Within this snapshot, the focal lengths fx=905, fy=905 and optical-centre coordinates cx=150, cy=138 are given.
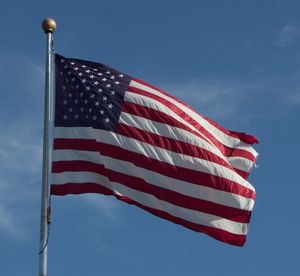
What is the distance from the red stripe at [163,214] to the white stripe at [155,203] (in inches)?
2.9

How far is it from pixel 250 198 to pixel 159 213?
7.51 ft

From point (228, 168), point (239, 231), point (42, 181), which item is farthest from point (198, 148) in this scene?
point (42, 181)

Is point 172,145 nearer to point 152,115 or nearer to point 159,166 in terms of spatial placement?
point 159,166

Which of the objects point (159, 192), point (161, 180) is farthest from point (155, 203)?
point (161, 180)

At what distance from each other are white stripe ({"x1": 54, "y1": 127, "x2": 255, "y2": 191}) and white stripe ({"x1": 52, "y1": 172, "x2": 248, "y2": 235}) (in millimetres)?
938

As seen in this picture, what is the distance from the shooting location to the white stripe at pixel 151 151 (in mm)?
20594

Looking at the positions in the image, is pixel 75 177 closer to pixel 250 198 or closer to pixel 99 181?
pixel 99 181

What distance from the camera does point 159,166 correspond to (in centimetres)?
2080

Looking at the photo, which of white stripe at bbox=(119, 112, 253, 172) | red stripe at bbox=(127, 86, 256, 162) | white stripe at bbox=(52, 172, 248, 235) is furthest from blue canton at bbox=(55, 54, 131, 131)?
white stripe at bbox=(52, 172, 248, 235)

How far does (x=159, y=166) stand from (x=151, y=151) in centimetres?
40

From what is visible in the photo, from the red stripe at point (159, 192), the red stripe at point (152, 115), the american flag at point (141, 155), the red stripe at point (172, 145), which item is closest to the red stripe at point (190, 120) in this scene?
the american flag at point (141, 155)

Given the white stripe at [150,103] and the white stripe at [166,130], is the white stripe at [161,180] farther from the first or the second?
the white stripe at [150,103]

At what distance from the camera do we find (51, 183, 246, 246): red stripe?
19734 mm

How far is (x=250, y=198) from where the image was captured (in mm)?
21328
